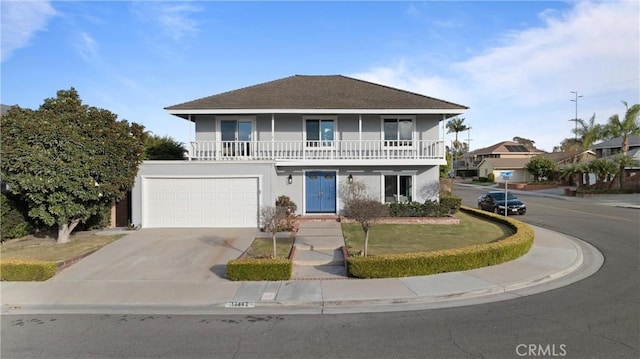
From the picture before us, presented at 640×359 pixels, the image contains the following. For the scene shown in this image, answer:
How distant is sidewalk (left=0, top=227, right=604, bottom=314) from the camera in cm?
815

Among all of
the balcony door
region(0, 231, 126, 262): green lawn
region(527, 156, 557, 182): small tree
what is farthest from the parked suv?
region(527, 156, 557, 182): small tree

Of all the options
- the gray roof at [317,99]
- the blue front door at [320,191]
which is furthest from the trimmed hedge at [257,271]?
the gray roof at [317,99]

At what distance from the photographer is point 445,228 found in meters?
17.3

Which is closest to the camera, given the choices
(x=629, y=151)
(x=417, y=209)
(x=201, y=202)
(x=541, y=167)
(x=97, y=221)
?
(x=97, y=221)

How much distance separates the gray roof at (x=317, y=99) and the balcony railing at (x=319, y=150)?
176 cm

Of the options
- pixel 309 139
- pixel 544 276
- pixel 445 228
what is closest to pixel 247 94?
pixel 309 139

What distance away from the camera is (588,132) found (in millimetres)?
45594

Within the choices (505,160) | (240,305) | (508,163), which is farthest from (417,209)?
(505,160)

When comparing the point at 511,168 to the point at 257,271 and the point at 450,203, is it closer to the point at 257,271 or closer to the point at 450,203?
the point at 450,203

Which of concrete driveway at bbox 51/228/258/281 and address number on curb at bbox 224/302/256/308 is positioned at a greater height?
concrete driveway at bbox 51/228/258/281

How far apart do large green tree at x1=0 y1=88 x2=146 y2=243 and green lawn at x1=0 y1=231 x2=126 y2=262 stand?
651mm

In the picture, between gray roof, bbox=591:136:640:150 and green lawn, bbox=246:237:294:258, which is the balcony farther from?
gray roof, bbox=591:136:640:150

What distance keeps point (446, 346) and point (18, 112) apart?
1499 centimetres

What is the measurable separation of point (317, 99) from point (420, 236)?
30.3 feet
